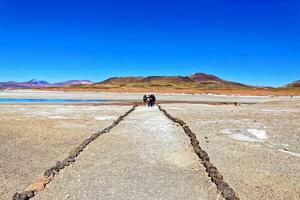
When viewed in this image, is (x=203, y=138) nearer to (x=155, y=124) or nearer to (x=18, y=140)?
(x=155, y=124)

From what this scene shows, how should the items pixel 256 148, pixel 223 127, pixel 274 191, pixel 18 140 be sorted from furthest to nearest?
pixel 223 127, pixel 18 140, pixel 256 148, pixel 274 191

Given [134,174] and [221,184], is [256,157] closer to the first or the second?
[221,184]

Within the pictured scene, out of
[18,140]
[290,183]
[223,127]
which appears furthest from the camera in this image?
[223,127]

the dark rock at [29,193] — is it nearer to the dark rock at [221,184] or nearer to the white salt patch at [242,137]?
the dark rock at [221,184]

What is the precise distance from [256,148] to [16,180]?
895cm

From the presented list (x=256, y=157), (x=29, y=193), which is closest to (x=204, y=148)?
(x=256, y=157)

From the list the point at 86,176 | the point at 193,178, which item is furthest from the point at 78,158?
the point at 193,178

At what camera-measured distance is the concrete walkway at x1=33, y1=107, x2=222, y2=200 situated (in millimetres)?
8430

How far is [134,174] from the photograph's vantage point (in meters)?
10.1

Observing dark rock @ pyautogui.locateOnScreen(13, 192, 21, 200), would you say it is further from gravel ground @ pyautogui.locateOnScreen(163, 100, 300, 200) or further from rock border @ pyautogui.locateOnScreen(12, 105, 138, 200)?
gravel ground @ pyautogui.locateOnScreen(163, 100, 300, 200)

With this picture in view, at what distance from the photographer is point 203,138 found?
16766 mm

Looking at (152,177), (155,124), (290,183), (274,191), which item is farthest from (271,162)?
(155,124)

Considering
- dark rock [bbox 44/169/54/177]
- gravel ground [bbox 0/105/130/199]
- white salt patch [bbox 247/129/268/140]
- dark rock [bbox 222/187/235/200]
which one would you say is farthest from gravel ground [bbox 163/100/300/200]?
gravel ground [bbox 0/105/130/199]

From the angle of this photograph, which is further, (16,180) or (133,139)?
(133,139)
